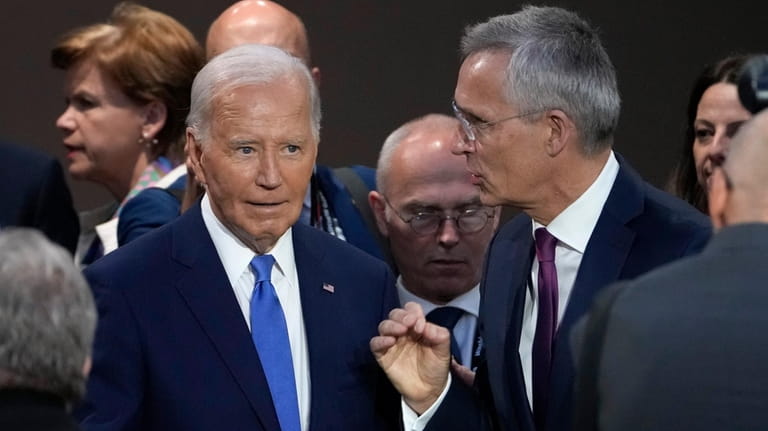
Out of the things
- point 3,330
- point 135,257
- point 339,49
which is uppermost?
point 3,330

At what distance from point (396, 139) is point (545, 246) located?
1.18m

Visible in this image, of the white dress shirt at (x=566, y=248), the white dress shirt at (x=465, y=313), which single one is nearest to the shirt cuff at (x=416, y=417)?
the white dress shirt at (x=566, y=248)

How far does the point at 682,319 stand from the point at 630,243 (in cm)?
103

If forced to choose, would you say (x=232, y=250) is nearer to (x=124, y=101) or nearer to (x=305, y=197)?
(x=305, y=197)

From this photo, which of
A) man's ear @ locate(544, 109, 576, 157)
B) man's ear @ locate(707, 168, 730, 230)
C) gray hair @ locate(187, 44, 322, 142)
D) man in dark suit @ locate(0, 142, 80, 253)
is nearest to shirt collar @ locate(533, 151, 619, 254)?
man's ear @ locate(544, 109, 576, 157)

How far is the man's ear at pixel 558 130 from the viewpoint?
149 inches

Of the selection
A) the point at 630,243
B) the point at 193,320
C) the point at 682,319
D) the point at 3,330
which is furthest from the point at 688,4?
the point at 3,330

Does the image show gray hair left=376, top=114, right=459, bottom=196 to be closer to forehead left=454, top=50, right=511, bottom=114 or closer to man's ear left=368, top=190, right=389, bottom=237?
man's ear left=368, top=190, right=389, bottom=237

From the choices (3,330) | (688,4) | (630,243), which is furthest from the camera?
(688,4)

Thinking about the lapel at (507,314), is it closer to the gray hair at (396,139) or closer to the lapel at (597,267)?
the lapel at (597,267)

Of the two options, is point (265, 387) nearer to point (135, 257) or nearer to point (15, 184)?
point (135, 257)

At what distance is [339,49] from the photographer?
614 cm

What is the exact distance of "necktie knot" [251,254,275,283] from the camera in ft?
11.9

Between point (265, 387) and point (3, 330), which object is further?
point (265, 387)
